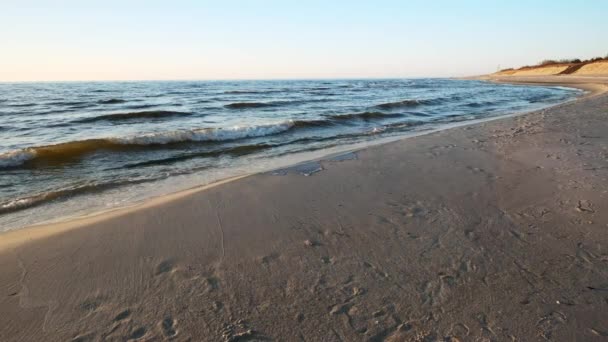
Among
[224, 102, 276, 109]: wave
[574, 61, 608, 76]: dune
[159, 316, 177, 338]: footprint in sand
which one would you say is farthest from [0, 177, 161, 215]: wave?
[574, 61, 608, 76]: dune

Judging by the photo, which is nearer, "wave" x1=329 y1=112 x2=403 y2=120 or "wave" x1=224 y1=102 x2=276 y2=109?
"wave" x1=329 y1=112 x2=403 y2=120

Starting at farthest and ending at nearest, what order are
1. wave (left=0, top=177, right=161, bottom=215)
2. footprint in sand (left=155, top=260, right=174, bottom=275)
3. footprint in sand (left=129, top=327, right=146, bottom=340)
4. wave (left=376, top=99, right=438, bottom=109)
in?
wave (left=376, top=99, right=438, bottom=109)
wave (left=0, top=177, right=161, bottom=215)
footprint in sand (left=155, top=260, right=174, bottom=275)
footprint in sand (left=129, top=327, right=146, bottom=340)

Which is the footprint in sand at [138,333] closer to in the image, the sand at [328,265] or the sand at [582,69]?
the sand at [328,265]

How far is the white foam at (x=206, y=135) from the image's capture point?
8898 millimetres

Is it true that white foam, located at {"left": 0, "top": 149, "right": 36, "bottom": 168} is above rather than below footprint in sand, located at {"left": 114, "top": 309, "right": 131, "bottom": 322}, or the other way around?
below

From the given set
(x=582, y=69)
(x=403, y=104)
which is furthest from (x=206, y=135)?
(x=582, y=69)

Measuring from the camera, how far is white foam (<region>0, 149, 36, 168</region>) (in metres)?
6.86

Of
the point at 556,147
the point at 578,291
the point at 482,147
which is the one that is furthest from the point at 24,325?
the point at 556,147

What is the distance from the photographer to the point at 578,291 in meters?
2.34

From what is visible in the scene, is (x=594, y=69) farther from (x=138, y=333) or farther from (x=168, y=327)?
(x=138, y=333)

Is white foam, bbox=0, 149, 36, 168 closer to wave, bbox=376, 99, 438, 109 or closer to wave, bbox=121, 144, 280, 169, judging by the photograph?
wave, bbox=121, 144, 280, 169

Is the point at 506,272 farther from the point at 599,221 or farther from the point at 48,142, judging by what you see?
the point at 48,142

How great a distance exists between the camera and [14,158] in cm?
698

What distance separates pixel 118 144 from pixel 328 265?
762 cm
